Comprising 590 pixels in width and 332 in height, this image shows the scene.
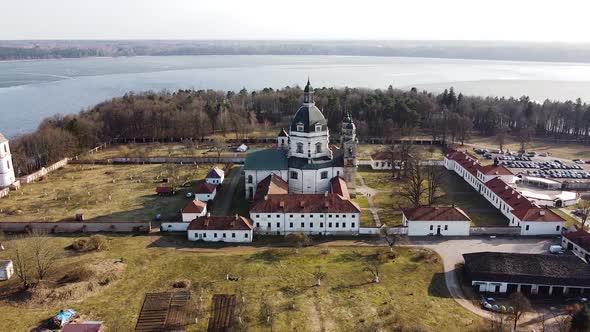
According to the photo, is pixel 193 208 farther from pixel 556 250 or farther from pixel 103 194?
pixel 556 250

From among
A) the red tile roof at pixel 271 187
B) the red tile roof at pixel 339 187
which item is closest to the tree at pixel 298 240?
the red tile roof at pixel 271 187

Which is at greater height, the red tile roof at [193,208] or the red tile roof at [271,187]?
the red tile roof at [271,187]

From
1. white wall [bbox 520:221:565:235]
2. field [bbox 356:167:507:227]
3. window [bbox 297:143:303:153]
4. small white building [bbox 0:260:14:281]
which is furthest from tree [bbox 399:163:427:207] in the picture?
small white building [bbox 0:260:14:281]

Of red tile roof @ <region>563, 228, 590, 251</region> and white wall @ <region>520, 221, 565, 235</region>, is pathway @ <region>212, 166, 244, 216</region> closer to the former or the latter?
white wall @ <region>520, 221, 565, 235</region>

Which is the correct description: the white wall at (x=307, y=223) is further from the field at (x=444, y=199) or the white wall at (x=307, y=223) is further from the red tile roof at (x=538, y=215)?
the red tile roof at (x=538, y=215)

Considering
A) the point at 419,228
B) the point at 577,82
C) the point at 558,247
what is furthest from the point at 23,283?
the point at 577,82
